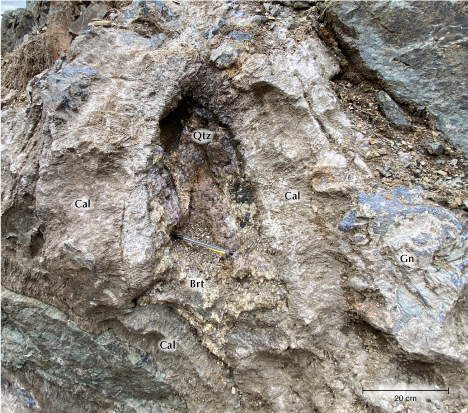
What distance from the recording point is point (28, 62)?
156 inches

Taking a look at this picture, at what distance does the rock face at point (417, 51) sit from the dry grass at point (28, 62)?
3205mm

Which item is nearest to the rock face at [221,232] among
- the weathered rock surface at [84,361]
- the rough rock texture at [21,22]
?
the weathered rock surface at [84,361]

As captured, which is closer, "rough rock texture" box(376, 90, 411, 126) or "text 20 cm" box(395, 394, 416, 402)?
"text 20 cm" box(395, 394, 416, 402)

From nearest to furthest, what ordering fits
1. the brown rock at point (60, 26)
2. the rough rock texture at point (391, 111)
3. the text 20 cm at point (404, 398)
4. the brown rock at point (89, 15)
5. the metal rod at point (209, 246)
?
the text 20 cm at point (404, 398) < the rough rock texture at point (391, 111) < the metal rod at point (209, 246) < the brown rock at point (89, 15) < the brown rock at point (60, 26)

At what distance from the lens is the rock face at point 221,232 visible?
265cm

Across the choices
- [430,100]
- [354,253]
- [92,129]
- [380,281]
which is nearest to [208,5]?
[92,129]

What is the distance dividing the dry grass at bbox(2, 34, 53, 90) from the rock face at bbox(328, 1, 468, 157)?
321cm

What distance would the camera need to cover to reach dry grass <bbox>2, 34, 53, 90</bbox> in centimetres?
394

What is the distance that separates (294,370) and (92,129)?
2.70 m

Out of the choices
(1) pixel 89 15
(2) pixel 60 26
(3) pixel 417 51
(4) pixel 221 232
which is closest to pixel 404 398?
(4) pixel 221 232

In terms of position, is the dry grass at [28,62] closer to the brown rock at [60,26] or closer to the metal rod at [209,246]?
the brown rock at [60,26]

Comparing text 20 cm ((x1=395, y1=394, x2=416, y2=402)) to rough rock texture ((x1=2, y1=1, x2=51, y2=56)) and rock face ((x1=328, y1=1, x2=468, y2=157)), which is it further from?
rough rock texture ((x1=2, y1=1, x2=51, y2=56))

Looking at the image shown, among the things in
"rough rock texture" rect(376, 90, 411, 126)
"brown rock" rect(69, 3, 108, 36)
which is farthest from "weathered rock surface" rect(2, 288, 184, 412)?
"rough rock texture" rect(376, 90, 411, 126)

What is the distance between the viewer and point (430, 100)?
293 cm
